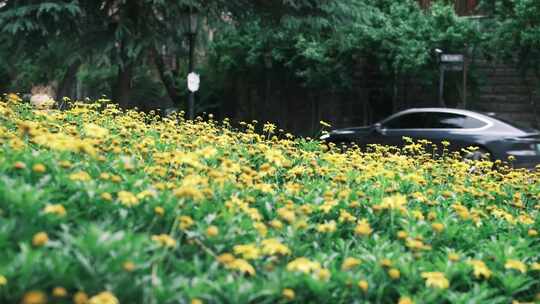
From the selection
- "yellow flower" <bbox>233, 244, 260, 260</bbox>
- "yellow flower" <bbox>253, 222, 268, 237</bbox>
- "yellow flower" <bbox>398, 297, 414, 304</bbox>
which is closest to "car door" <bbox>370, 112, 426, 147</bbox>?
"yellow flower" <bbox>253, 222, 268, 237</bbox>

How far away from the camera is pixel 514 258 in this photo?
3.73 metres

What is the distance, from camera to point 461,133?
521 inches

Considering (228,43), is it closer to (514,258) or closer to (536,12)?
(536,12)

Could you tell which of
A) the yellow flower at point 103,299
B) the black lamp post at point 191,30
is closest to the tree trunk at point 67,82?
the black lamp post at point 191,30

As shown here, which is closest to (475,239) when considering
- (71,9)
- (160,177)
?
(160,177)

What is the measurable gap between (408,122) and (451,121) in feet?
3.11

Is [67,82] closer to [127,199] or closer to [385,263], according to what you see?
[127,199]

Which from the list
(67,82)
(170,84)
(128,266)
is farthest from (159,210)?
(170,84)

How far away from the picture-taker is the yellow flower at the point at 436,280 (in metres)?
3.05

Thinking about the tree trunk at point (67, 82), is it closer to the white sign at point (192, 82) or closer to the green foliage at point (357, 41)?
the white sign at point (192, 82)

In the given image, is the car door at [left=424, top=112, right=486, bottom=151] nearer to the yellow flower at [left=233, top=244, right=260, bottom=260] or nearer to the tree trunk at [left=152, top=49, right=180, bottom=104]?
the yellow flower at [left=233, top=244, right=260, bottom=260]

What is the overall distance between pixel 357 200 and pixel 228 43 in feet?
81.7

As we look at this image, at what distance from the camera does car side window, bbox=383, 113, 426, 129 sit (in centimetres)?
1409

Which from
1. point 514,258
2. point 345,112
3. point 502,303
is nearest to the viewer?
point 502,303
